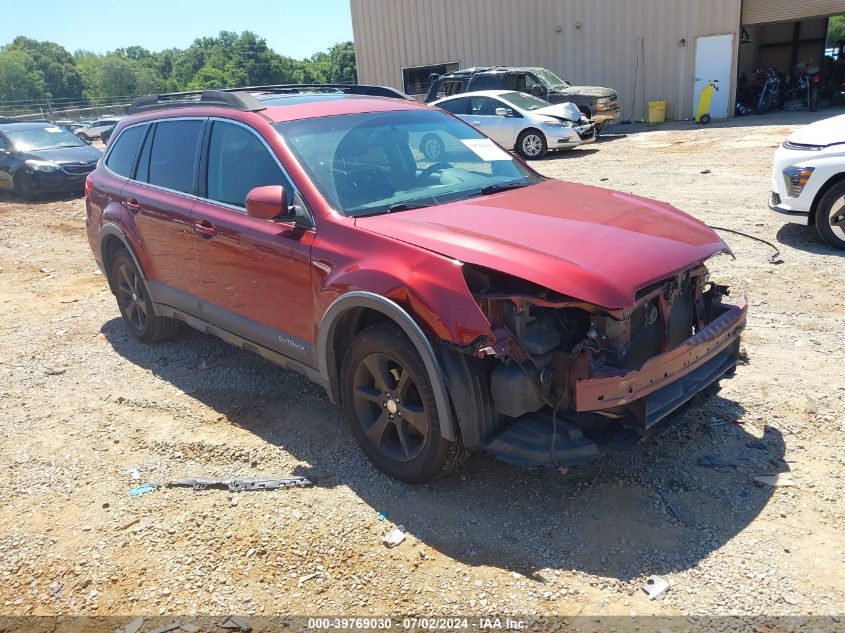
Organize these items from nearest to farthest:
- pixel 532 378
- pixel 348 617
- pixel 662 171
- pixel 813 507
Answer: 1. pixel 348 617
2. pixel 532 378
3. pixel 813 507
4. pixel 662 171

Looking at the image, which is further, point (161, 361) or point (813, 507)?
point (161, 361)

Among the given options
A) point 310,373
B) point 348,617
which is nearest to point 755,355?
point 310,373

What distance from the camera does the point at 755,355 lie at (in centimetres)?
475

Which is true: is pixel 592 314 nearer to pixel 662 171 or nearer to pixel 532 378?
pixel 532 378

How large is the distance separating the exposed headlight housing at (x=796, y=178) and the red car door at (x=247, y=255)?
536cm


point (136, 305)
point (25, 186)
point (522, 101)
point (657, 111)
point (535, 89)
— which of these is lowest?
point (136, 305)

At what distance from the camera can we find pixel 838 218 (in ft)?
21.7

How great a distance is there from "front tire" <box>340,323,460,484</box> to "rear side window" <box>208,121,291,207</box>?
1.11 m

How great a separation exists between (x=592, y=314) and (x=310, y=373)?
169cm

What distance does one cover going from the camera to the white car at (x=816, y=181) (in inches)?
258

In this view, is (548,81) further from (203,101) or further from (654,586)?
(654,586)

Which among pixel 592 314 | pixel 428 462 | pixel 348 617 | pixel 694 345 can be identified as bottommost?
pixel 348 617

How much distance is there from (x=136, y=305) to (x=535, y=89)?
50.5 ft

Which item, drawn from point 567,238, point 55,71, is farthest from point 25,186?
point 55,71
